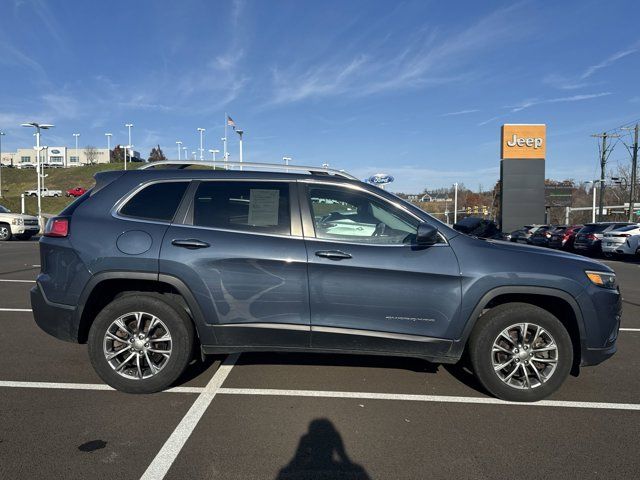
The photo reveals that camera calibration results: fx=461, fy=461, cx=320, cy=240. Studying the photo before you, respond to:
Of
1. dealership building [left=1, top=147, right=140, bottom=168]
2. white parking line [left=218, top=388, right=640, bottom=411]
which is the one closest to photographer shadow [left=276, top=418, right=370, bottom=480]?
white parking line [left=218, top=388, right=640, bottom=411]

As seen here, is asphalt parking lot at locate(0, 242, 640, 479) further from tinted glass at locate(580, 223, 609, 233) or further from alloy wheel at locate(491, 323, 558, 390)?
tinted glass at locate(580, 223, 609, 233)

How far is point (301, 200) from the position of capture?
393 cm

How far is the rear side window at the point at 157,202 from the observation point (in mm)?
3938

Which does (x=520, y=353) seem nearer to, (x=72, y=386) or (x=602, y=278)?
(x=602, y=278)

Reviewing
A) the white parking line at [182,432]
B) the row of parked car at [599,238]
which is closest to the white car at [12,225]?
the white parking line at [182,432]

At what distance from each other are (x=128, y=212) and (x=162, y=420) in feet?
5.67

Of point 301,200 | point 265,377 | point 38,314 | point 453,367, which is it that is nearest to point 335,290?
point 301,200

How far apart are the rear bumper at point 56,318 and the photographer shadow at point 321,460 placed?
2.16m

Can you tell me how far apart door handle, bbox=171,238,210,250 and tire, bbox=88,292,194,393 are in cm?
50

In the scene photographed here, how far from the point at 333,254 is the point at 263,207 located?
29.3 inches

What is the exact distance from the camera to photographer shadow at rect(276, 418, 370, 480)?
2.80 m

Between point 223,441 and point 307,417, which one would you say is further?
Result: point 307,417

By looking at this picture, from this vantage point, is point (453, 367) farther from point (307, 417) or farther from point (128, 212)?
point (128, 212)

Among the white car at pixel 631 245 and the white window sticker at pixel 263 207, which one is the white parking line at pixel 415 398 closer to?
the white window sticker at pixel 263 207
